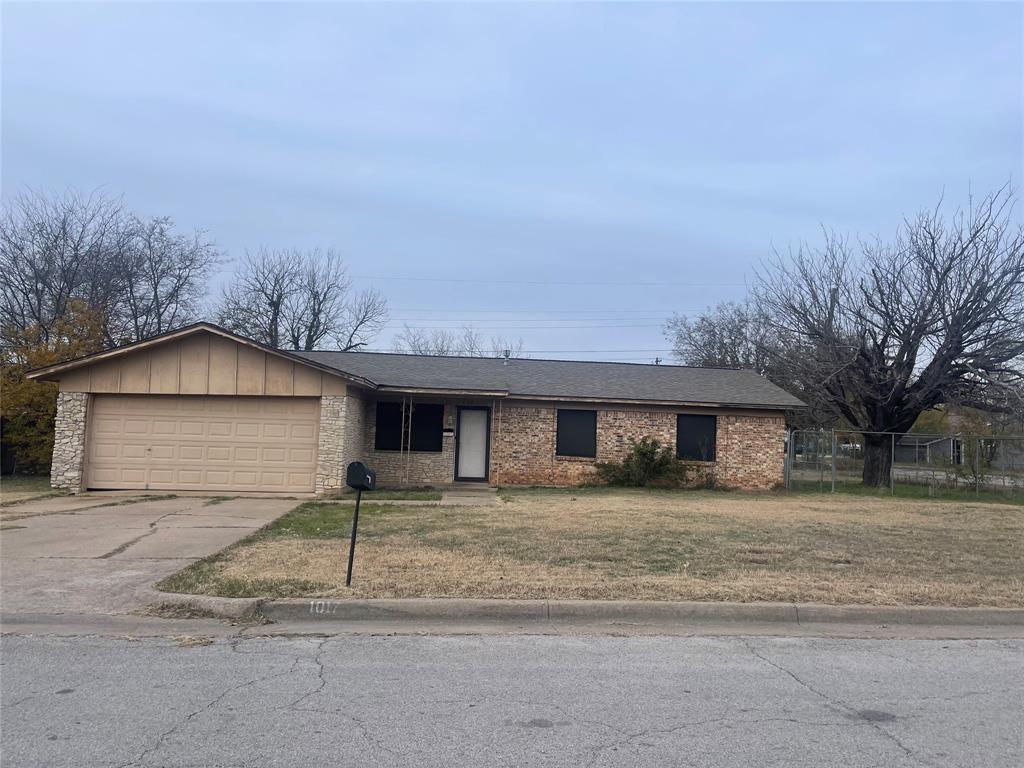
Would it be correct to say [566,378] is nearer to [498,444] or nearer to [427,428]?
[498,444]

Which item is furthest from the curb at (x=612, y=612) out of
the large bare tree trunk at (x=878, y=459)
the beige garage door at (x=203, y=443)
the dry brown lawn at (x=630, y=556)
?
the large bare tree trunk at (x=878, y=459)

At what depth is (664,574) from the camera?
8578mm

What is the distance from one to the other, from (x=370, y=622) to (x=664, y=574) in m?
3.29

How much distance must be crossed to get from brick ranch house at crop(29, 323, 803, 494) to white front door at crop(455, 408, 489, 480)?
3 centimetres

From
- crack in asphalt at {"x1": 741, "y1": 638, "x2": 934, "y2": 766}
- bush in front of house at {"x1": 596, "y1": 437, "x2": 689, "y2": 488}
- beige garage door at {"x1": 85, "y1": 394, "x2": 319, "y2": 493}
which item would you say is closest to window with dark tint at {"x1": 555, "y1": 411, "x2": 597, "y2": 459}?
bush in front of house at {"x1": 596, "y1": 437, "x2": 689, "y2": 488}

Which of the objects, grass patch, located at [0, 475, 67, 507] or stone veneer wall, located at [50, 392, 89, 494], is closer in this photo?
grass patch, located at [0, 475, 67, 507]

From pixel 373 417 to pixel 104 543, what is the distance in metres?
10.8

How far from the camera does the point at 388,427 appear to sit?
→ 840 inches

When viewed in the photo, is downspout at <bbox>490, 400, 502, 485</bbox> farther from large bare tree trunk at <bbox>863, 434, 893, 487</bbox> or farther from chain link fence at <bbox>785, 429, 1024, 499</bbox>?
large bare tree trunk at <bbox>863, 434, 893, 487</bbox>

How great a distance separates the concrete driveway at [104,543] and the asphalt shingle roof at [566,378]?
6.25 meters

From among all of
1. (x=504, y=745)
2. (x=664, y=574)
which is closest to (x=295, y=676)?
(x=504, y=745)

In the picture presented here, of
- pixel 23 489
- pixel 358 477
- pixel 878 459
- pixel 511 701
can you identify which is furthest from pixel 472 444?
pixel 511 701

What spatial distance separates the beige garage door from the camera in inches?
699

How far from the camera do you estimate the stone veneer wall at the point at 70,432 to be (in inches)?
693
